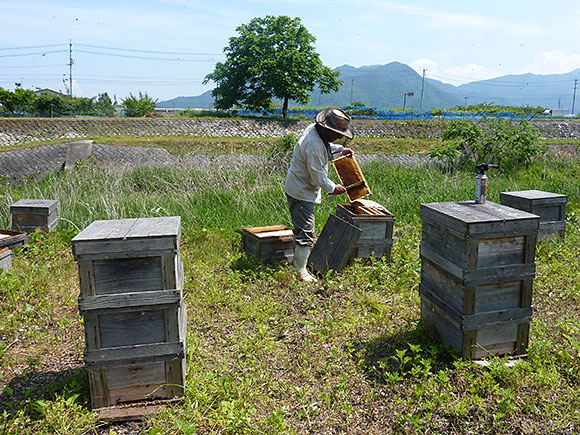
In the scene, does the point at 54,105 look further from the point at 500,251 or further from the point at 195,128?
the point at 500,251

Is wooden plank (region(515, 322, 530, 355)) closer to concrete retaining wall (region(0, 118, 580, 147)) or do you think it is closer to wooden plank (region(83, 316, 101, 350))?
wooden plank (region(83, 316, 101, 350))

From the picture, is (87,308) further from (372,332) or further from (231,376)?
(372,332)

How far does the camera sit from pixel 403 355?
145 inches

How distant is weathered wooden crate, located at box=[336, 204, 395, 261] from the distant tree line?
136 feet

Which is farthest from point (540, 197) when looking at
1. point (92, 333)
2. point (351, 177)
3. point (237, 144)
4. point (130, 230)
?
point (237, 144)

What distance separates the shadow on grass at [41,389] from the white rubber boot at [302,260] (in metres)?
2.73

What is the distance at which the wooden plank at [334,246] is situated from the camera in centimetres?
559

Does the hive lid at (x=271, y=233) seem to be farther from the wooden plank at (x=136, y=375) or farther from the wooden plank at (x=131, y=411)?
the wooden plank at (x=131, y=411)

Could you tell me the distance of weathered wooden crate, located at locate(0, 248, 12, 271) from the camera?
18.2 feet

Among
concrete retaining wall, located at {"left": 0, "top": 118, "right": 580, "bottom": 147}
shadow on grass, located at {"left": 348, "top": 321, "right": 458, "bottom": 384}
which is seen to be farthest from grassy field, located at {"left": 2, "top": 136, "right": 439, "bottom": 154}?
shadow on grass, located at {"left": 348, "top": 321, "right": 458, "bottom": 384}

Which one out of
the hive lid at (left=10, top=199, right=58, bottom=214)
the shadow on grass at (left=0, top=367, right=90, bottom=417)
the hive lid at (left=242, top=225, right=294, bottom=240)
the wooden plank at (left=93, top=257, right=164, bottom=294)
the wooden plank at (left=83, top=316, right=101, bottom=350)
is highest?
the wooden plank at (left=93, top=257, right=164, bottom=294)

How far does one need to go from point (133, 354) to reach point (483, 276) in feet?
8.37

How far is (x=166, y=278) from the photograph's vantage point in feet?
10.1

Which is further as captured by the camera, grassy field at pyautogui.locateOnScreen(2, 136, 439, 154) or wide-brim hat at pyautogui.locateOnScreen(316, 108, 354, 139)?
grassy field at pyautogui.locateOnScreen(2, 136, 439, 154)
